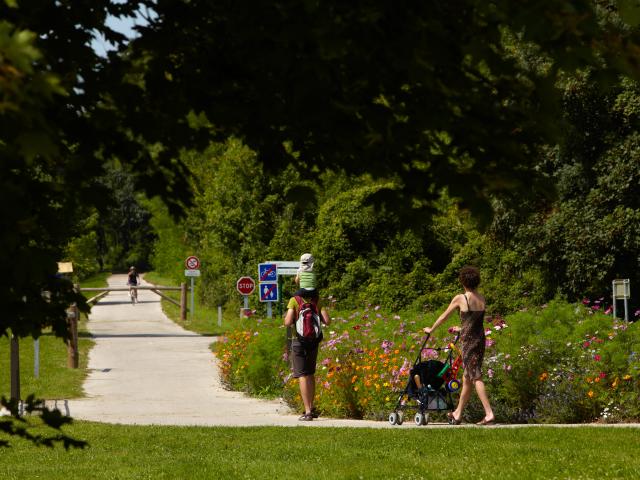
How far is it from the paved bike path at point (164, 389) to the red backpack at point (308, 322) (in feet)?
3.17

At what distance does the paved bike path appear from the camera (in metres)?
15.0

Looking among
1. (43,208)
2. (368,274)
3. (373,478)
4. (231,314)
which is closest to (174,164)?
(43,208)

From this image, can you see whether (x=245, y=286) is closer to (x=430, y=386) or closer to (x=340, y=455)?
(x=430, y=386)

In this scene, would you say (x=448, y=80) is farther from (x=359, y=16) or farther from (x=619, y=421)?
(x=619, y=421)

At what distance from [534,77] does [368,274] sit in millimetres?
28063

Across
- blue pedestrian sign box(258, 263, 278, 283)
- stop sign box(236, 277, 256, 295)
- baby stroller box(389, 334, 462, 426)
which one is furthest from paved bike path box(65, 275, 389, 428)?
blue pedestrian sign box(258, 263, 278, 283)

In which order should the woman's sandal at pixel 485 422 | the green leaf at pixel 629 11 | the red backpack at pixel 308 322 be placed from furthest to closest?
the red backpack at pixel 308 322 → the woman's sandal at pixel 485 422 → the green leaf at pixel 629 11

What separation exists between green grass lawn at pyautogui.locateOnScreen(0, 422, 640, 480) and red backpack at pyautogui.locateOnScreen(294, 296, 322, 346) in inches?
50.1

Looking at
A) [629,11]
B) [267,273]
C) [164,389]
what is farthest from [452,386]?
[267,273]

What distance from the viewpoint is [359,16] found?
157 inches

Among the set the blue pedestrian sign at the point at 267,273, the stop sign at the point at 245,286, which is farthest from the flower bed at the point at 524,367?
the stop sign at the point at 245,286

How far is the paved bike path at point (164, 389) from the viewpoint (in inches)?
590

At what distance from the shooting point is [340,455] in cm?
1058

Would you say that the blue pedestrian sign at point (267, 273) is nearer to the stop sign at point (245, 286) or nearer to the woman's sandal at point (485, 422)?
the stop sign at point (245, 286)
